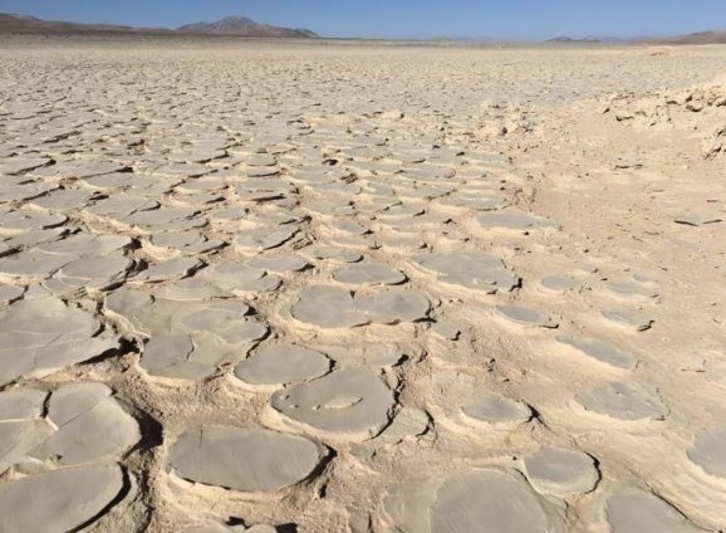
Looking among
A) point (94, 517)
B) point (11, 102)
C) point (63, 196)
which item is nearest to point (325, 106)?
point (11, 102)

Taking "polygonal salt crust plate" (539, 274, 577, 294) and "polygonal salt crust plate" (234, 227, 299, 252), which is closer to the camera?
"polygonal salt crust plate" (539, 274, 577, 294)

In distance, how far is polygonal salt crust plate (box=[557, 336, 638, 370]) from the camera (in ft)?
4.43

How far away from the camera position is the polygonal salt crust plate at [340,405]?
1122mm

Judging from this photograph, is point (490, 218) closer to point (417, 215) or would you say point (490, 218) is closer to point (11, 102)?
point (417, 215)

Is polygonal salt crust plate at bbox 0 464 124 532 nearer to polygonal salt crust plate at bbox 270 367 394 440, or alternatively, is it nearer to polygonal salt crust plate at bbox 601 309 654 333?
polygonal salt crust plate at bbox 270 367 394 440

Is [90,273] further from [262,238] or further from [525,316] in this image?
[525,316]

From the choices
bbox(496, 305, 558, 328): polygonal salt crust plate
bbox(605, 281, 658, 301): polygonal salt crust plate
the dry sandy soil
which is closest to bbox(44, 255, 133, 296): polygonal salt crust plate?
the dry sandy soil

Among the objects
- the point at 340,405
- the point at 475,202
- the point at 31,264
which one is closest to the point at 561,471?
the point at 340,405

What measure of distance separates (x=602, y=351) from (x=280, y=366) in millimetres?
727

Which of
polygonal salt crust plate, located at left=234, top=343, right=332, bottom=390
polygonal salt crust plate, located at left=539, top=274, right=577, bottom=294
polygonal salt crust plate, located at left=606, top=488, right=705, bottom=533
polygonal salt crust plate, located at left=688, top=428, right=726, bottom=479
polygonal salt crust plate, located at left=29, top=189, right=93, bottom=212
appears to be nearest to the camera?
polygonal salt crust plate, located at left=606, top=488, right=705, bottom=533

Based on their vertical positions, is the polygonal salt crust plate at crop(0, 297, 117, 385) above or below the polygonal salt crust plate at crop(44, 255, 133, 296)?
above

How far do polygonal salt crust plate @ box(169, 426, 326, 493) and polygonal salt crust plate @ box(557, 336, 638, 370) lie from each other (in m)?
0.68

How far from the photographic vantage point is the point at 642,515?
920 mm

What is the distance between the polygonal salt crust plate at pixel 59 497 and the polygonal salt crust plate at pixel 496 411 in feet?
2.06
